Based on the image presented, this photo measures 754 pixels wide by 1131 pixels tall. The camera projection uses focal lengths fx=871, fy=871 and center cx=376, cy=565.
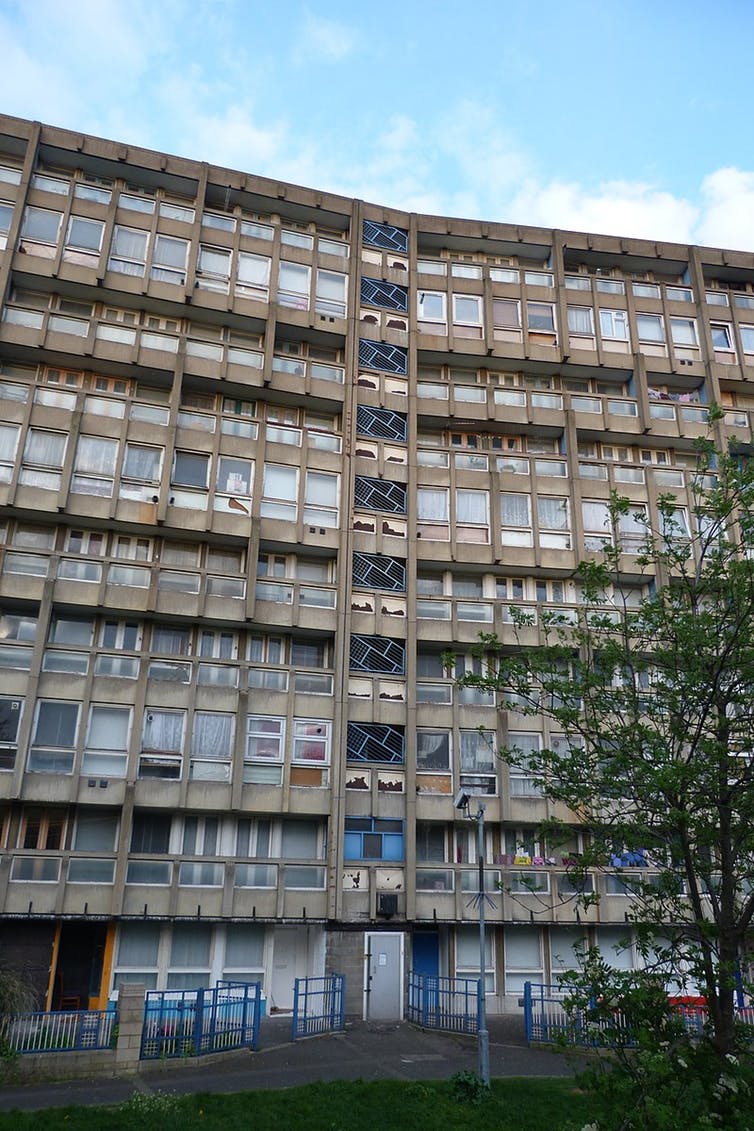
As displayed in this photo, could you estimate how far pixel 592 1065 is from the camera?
895 centimetres

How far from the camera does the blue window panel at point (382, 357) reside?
36.5 meters

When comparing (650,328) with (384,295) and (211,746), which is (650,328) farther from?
(211,746)

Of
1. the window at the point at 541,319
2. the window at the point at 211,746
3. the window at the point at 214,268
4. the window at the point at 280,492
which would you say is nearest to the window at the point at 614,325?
the window at the point at 541,319

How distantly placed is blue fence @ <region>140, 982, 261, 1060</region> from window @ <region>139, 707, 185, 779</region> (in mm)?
9265

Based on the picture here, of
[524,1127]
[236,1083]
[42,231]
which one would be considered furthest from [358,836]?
[42,231]

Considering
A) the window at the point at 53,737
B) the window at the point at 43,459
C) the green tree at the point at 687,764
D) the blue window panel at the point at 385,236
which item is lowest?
the green tree at the point at 687,764

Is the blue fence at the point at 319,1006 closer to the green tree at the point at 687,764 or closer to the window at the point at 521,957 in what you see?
the window at the point at 521,957

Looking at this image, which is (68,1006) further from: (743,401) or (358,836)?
(743,401)

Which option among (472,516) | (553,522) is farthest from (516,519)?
(472,516)

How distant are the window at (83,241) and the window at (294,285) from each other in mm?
7353

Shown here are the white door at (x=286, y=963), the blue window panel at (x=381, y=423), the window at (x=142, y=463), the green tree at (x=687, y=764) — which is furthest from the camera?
the blue window panel at (x=381, y=423)

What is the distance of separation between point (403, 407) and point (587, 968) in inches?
1144

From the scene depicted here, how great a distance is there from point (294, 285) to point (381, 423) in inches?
282

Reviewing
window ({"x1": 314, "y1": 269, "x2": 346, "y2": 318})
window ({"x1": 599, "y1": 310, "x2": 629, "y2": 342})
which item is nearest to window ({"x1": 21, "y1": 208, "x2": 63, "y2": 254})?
window ({"x1": 314, "y1": 269, "x2": 346, "y2": 318})
